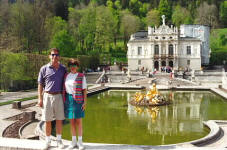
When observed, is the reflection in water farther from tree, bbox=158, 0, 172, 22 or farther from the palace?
tree, bbox=158, 0, 172, 22

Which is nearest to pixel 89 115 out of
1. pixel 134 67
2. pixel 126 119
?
pixel 126 119

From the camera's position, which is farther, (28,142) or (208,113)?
(208,113)

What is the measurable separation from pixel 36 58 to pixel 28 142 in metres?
26.6

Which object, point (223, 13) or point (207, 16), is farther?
point (223, 13)

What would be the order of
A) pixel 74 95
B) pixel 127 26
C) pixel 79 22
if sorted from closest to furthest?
1. pixel 74 95
2. pixel 79 22
3. pixel 127 26

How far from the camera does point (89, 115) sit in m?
15.4

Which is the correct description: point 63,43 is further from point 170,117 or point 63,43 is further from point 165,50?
point 170,117

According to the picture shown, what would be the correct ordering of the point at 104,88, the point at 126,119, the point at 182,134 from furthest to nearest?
1. the point at 104,88
2. the point at 126,119
3. the point at 182,134

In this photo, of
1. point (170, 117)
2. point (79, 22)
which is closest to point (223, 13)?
point (79, 22)

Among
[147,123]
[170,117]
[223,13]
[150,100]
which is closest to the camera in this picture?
[147,123]

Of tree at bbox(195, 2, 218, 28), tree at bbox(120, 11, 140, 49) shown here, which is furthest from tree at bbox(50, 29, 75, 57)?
tree at bbox(195, 2, 218, 28)

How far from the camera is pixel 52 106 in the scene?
6.41 metres

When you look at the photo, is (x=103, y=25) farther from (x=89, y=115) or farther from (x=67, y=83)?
(x=67, y=83)

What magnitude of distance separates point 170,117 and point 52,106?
9.49m
